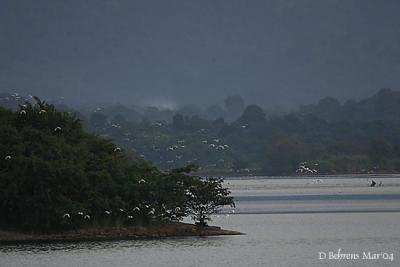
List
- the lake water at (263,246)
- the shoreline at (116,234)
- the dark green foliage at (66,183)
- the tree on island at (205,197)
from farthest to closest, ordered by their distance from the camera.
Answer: the tree on island at (205,197) < the shoreline at (116,234) < the dark green foliage at (66,183) < the lake water at (263,246)

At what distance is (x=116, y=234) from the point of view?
195ft

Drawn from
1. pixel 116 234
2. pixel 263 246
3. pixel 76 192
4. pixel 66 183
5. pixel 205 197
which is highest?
pixel 66 183

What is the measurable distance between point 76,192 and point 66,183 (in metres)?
0.76

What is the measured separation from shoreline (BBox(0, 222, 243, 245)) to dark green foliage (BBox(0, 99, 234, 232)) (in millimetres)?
469

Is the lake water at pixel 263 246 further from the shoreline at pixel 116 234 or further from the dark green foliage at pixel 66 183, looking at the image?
the dark green foliage at pixel 66 183

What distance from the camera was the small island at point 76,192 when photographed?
58031 millimetres

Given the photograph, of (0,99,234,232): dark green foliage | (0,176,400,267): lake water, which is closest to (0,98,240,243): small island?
(0,99,234,232): dark green foliage

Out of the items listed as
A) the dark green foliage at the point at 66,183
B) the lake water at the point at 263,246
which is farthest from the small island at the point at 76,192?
the lake water at the point at 263,246

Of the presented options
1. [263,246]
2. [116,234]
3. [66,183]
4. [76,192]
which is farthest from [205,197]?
[66,183]

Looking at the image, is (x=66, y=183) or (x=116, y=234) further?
(x=116, y=234)

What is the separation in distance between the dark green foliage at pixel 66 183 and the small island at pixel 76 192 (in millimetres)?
49

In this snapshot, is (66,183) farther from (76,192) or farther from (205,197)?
(205,197)

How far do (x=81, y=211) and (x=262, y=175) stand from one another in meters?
135

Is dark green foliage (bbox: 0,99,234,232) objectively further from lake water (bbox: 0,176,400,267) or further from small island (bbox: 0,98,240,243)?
lake water (bbox: 0,176,400,267)
